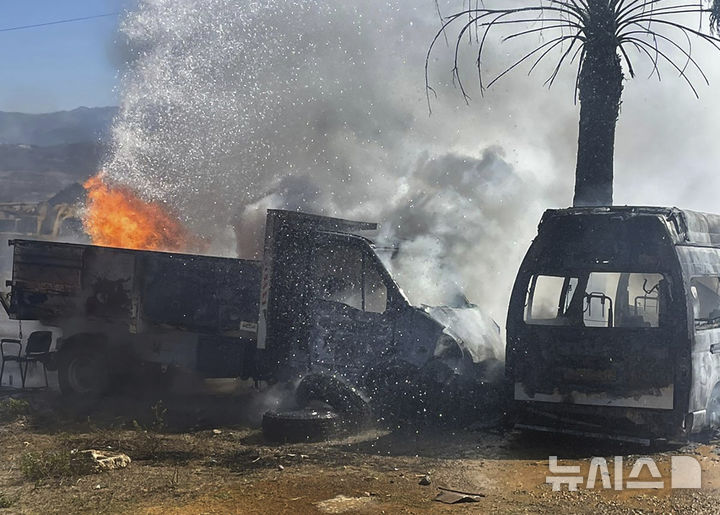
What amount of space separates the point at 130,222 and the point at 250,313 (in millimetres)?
6088

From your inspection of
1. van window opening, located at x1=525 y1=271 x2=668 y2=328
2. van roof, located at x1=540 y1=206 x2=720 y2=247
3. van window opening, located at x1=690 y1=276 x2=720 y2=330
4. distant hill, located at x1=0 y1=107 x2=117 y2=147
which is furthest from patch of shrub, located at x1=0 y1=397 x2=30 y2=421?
distant hill, located at x1=0 y1=107 x2=117 y2=147

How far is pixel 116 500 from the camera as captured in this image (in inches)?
212

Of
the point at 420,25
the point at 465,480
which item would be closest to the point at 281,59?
the point at 420,25

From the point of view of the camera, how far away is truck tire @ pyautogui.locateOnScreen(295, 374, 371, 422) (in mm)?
7922

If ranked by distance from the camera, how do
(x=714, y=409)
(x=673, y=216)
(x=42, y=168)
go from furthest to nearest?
(x=42, y=168), (x=714, y=409), (x=673, y=216)

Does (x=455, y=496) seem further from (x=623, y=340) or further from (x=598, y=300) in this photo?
(x=598, y=300)

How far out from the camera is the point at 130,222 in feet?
46.2

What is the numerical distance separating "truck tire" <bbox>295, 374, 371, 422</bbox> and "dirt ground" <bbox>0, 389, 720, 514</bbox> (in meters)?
0.31

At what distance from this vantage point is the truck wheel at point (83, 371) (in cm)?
956

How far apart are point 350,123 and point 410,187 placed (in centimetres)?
240

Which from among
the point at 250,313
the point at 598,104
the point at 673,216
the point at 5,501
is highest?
the point at 598,104

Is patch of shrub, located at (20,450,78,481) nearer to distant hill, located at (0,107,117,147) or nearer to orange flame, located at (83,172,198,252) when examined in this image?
orange flame, located at (83,172,198,252)

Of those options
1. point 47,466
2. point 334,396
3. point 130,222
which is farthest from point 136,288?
point 130,222

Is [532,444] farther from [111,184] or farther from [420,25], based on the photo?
[420,25]
